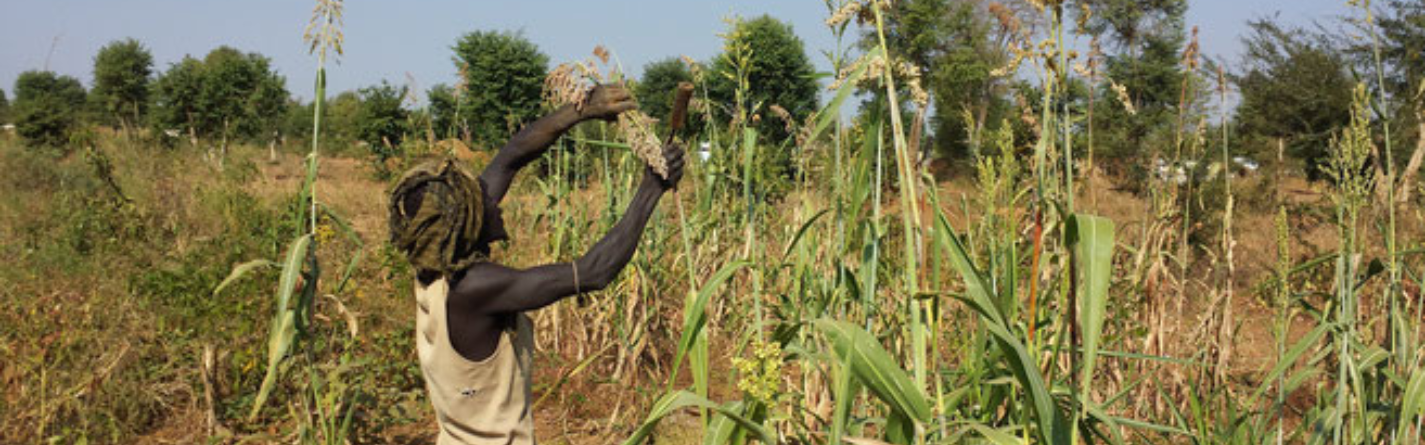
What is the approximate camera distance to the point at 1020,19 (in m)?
1.71

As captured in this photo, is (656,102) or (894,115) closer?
(894,115)

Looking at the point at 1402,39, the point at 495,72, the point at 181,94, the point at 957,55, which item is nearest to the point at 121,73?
the point at 181,94

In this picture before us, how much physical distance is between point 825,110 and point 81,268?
5537 mm

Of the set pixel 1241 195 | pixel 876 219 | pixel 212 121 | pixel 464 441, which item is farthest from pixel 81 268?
pixel 212 121

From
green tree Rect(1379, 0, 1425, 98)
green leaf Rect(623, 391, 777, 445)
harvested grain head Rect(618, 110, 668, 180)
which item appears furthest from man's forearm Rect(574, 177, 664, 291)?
green tree Rect(1379, 0, 1425, 98)

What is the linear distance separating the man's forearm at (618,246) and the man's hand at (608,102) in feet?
0.53

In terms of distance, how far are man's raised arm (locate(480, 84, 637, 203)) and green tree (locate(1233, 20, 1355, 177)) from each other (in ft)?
36.0

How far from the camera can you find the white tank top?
215cm

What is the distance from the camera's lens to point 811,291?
2934 millimetres

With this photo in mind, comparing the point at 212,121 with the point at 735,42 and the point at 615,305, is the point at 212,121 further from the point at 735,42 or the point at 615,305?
the point at 735,42

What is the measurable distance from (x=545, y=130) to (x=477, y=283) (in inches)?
19.8

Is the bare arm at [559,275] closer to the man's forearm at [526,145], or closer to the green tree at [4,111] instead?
the man's forearm at [526,145]

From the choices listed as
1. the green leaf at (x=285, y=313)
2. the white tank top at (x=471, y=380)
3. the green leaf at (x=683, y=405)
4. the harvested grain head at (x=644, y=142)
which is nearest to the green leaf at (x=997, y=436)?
the green leaf at (x=683, y=405)

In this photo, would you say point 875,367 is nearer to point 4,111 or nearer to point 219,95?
point 219,95
